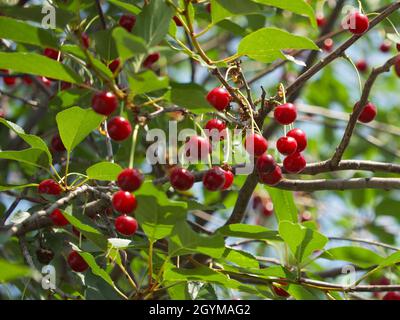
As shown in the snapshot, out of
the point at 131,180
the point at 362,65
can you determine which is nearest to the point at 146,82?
the point at 131,180

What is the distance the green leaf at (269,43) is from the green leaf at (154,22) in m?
0.28

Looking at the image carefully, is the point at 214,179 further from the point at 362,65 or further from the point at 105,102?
the point at 362,65

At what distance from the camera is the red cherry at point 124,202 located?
1599mm

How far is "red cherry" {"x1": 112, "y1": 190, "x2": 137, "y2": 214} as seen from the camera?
1599 millimetres

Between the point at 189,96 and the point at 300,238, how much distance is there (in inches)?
24.5

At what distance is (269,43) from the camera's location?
186 cm

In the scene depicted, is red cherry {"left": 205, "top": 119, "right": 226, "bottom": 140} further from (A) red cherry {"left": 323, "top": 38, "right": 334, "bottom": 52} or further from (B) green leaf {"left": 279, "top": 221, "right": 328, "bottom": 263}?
(A) red cherry {"left": 323, "top": 38, "right": 334, "bottom": 52}

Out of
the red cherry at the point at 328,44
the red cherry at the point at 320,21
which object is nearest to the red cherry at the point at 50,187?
the red cherry at the point at 328,44

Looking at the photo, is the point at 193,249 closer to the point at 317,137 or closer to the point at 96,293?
the point at 96,293

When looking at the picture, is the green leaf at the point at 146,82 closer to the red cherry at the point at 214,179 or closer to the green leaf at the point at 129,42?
the green leaf at the point at 129,42

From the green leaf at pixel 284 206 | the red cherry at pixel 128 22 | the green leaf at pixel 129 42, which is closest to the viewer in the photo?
the green leaf at pixel 129 42

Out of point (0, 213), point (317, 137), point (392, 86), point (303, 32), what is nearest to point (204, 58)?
point (0, 213)

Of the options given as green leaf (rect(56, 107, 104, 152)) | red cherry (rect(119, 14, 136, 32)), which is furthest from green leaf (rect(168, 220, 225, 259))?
red cherry (rect(119, 14, 136, 32))

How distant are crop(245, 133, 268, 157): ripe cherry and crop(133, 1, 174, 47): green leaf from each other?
0.38 m
